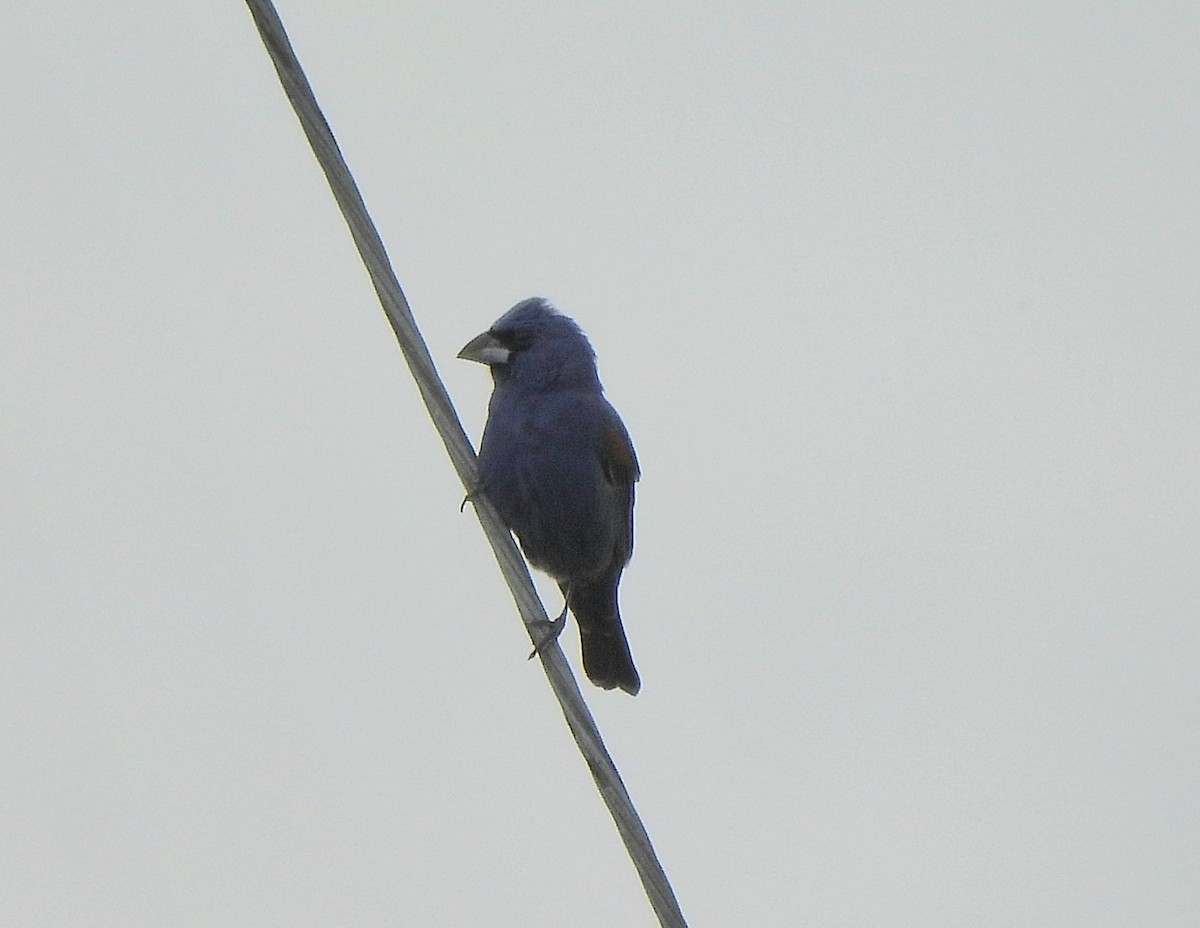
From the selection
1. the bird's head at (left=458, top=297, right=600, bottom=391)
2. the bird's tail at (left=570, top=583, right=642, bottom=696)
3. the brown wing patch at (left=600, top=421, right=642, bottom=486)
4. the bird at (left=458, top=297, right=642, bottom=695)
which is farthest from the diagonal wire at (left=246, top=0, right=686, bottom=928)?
the bird's tail at (left=570, top=583, right=642, bottom=696)

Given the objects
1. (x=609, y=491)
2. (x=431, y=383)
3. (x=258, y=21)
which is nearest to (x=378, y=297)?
(x=431, y=383)

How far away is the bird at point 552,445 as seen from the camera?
6.30m

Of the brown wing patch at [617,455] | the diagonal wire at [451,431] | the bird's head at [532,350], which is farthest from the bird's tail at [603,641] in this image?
the diagonal wire at [451,431]

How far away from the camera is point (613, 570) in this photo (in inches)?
283

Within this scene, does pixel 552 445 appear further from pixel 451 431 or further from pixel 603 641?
pixel 451 431

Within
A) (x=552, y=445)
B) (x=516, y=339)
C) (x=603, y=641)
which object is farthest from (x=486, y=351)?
(x=603, y=641)

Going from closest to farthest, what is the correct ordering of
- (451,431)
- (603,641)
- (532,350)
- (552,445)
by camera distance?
(451,431)
(552,445)
(532,350)
(603,641)

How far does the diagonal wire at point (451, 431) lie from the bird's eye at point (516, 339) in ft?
6.43

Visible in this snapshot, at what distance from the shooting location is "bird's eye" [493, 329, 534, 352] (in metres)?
6.50

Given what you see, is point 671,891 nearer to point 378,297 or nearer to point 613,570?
point 378,297

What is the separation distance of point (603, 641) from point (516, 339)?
5.19ft

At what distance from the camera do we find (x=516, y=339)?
651 centimetres

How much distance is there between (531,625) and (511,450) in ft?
6.20

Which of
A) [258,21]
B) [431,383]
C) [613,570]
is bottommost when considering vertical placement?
[613,570]
